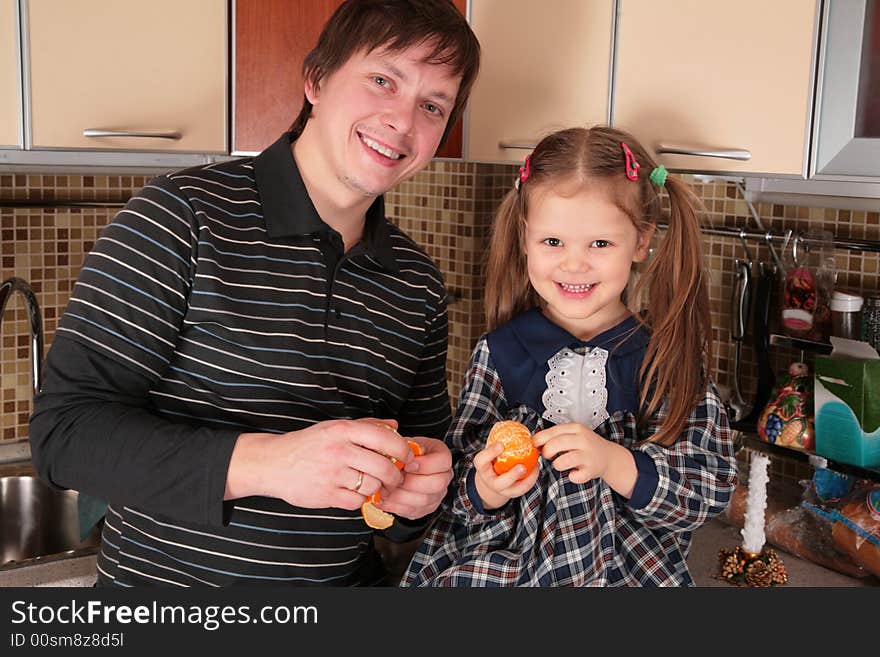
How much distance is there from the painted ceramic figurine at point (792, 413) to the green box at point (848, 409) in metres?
0.06

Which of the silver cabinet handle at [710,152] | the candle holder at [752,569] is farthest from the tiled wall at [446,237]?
the silver cabinet handle at [710,152]

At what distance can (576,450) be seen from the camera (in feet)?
4.03

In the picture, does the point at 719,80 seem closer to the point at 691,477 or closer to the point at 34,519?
the point at 691,477

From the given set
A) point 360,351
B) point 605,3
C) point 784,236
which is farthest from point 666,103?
point 360,351

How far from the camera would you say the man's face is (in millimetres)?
1388

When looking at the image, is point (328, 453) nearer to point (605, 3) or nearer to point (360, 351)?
point (360, 351)

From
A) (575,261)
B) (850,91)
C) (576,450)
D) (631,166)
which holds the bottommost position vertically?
(576,450)

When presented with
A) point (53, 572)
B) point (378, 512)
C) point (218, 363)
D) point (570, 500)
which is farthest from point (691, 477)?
point (53, 572)

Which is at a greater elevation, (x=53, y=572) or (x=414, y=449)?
(x=414, y=449)

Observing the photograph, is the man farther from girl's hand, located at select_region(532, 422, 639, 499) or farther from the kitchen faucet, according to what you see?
the kitchen faucet

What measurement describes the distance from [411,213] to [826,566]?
58.1 inches

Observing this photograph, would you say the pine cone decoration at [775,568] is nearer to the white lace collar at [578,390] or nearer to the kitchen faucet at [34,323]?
the white lace collar at [578,390]

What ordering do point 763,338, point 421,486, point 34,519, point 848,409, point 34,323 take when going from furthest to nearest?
1. point 34,519
2. point 34,323
3. point 763,338
4. point 848,409
5. point 421,486

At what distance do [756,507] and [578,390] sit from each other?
0.49 m
